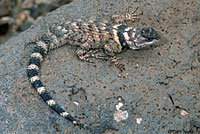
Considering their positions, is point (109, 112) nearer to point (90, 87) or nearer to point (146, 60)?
point (90, 87)

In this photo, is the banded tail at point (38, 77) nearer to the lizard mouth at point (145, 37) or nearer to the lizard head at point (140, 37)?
the lizard head at point (140, 37)

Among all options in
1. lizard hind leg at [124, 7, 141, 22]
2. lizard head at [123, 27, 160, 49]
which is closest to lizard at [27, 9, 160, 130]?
lizard head at [123, 27, 160, 49]

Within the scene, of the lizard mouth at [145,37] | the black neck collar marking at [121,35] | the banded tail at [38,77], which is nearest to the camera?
the banded tail at [38,77]

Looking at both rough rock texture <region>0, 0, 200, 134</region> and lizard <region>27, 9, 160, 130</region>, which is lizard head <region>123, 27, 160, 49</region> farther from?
rough rock texture <region>0, 0, 200, 134</region>

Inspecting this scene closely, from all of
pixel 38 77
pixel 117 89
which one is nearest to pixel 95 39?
pixel 117 89

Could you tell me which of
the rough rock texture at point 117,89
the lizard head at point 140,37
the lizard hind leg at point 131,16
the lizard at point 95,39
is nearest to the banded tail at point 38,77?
the lizard at point 95,39

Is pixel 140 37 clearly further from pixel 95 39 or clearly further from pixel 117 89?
pixel 117 89

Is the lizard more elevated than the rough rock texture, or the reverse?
the lizard
